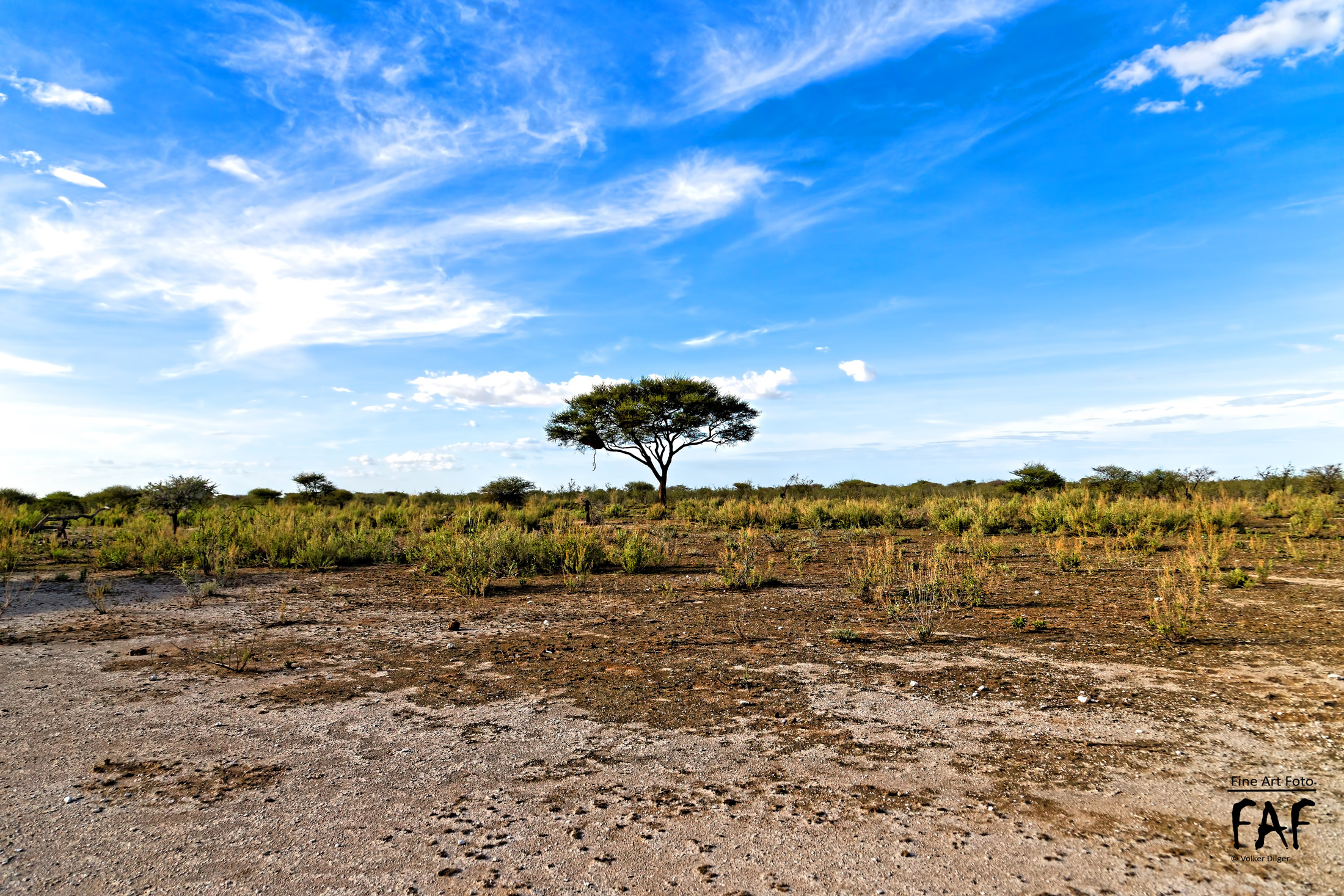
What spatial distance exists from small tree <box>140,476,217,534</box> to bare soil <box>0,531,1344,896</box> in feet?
46.6

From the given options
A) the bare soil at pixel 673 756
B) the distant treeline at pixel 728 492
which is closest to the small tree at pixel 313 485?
the distant treeline at pixel 728 492

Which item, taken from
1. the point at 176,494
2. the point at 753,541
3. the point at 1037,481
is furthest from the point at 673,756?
the point at 1037,481

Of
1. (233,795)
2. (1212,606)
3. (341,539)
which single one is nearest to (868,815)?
(233,795)

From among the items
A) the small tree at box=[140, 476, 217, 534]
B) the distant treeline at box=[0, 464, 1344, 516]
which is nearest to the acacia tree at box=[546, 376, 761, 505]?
the distant treeline at box=[0, 464, 1344, 516]

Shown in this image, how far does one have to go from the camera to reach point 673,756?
13.8 ft

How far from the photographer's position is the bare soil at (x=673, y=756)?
3072 millimetres

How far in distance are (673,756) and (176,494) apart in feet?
70.7

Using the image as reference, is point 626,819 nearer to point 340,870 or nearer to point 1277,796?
point 340,870

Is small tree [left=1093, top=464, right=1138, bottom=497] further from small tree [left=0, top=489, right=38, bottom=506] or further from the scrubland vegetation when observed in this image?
small tree [left=0, top=489, right=38, bottom=506]

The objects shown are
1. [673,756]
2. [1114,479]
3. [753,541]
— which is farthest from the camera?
[1114,479]

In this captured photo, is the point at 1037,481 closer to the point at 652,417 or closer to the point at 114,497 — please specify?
the point at 652,417

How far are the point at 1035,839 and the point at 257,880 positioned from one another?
135 inches

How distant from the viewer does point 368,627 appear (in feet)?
26.6

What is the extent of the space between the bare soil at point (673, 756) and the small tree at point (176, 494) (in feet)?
46.6
